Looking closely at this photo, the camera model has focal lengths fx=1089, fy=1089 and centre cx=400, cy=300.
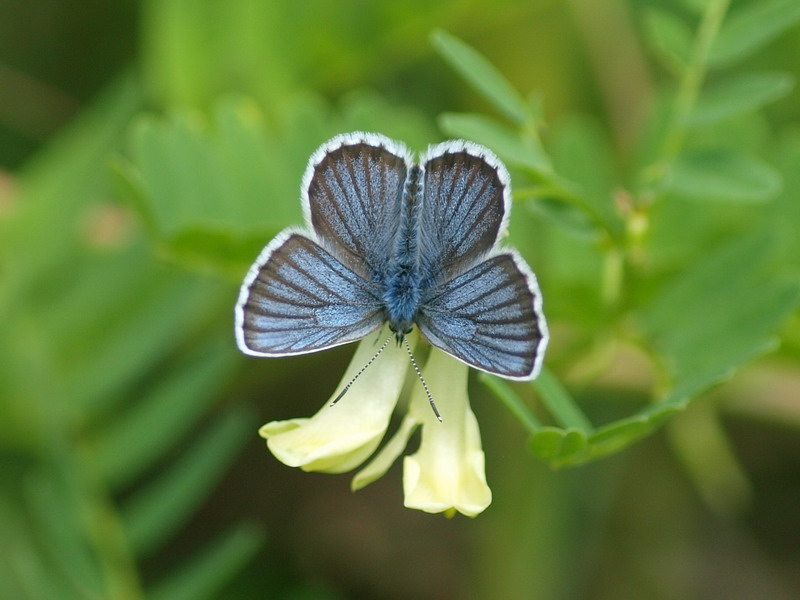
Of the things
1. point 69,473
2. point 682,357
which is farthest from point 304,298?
point 69,473

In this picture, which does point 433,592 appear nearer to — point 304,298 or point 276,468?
point 276,468

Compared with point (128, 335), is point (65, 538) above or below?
below

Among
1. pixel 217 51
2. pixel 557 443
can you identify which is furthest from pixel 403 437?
pixel 217 51

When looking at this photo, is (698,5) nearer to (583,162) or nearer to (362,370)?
(583,162)

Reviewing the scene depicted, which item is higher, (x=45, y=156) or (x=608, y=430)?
(x=45, y=156)

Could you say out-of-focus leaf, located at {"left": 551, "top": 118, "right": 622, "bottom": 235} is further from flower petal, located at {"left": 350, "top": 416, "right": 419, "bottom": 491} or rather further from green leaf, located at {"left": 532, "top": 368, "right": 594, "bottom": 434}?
flower petal, located at {"left": 350, "top": 416, "right": 419, "bottom": 491}

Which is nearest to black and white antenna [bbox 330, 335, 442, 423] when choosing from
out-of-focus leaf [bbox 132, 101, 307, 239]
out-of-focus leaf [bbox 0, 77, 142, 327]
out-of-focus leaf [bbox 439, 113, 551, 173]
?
out-of-focus leaf [bbox 439, 113, 551, 173]
